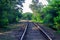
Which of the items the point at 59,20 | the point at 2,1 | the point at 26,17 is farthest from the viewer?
the point at 26,17

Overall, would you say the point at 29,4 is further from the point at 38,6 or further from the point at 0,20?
the point at 0,20

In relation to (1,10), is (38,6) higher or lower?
lower

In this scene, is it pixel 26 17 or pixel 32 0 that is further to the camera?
pixel 26 17

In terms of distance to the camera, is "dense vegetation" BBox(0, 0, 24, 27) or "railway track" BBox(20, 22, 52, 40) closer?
"railway track" BBox(20, 22, 52, 40)

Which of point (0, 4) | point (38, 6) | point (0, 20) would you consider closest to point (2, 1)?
point (0, 4)

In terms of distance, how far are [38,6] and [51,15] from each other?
9574 centimetres

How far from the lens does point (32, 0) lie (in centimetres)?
13275

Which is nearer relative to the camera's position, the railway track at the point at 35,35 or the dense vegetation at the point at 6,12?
the railway track at the point at 35,35

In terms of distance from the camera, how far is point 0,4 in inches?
1106

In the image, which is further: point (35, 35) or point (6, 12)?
point (6, 12)

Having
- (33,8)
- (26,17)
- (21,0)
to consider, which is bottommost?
(26,17)

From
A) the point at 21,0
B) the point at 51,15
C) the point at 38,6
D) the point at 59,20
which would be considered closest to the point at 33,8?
the point at 38,6

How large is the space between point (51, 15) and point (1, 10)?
9.72 metres

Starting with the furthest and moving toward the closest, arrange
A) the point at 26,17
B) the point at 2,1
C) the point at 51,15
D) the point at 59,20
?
1. the point at 26,17
2. the point at 51,15
3. the point at 2,1
4. the point at 59,20
